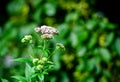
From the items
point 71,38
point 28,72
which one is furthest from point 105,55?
point 28,72

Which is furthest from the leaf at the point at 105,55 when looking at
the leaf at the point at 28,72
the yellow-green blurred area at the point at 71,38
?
the leaf at the point at 28,72

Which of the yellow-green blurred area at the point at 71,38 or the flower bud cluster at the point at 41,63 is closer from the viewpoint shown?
the flower bud cluster at the point at 41,63

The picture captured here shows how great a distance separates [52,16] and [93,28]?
463 mm

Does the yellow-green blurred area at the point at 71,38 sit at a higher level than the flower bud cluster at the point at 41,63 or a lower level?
higher

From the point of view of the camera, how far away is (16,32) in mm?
4648

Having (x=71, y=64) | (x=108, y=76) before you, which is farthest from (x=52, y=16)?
(x=108, y=76)

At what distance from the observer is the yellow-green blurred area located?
4.56 meters

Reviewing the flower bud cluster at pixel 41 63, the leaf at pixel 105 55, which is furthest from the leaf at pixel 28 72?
the leaf at pixel 105 55

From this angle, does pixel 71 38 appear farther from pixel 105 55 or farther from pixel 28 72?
pixel 28 72

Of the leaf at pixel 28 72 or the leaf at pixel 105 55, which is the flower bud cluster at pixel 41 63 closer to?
the leaf at pixel 28 72

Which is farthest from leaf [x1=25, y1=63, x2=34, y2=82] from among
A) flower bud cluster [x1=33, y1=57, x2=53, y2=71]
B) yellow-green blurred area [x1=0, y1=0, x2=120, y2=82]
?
yellow-green blurred area [x1=0, y1=0, x2=120, y2=82]

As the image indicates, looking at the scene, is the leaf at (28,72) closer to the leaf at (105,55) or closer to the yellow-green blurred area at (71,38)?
the yellow-green blurred area at (71,38)

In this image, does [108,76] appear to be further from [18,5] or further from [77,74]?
[18,5]

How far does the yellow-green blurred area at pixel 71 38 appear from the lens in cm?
456
